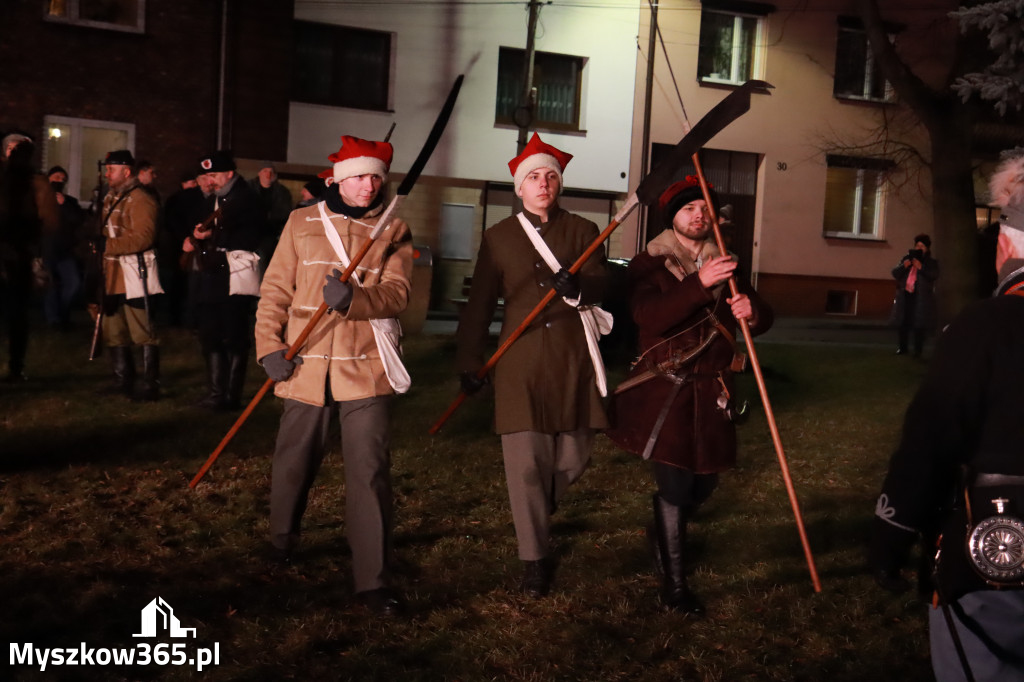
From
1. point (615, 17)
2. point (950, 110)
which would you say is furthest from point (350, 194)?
point (615, 17)

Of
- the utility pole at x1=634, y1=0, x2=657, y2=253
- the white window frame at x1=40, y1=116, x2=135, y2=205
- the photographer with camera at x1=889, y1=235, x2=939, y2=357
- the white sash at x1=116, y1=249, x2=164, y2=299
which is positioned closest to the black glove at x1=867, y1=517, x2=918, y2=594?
the white sash at x1=116, y1=249, x2=164, y2=299

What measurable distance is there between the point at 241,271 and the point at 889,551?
741 centimetres

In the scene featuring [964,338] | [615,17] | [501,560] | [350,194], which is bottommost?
[501,560]

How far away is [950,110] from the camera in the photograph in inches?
562

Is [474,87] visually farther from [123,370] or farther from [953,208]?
[123,370]

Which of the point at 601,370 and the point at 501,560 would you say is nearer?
the point at 601,370

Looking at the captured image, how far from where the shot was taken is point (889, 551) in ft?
8.97

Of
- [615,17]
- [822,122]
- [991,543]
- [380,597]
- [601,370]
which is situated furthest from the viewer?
[822,122]

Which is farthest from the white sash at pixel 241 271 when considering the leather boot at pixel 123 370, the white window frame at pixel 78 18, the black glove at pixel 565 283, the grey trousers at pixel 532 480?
the white window frame at pixel 78 18

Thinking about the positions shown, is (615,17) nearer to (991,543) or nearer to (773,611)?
(773,611)

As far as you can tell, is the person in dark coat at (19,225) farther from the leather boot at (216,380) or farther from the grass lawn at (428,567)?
the leather boot at (216,380)

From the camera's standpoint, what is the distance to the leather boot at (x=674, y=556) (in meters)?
5.26

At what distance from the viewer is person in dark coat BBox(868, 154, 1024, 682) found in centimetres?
265

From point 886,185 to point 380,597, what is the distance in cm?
2488
